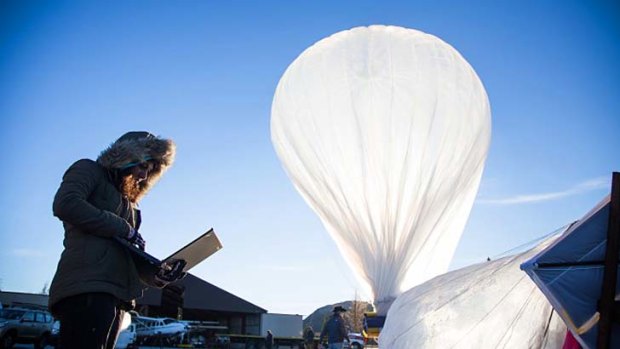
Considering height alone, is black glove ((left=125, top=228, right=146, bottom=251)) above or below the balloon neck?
below

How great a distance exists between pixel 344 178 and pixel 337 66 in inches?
93.2

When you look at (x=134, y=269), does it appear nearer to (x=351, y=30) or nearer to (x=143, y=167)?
(x=143, y=167)

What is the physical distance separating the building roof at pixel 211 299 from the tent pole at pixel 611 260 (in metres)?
43.6

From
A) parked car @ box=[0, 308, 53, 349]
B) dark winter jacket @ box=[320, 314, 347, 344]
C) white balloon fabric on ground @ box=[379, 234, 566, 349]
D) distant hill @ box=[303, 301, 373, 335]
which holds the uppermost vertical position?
distant hill @ box=[303, 301, 373, 335]

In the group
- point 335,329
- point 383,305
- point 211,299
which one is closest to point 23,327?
point 335,329

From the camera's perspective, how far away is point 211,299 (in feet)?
150

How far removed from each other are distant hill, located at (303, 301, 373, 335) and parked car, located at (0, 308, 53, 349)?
115ft

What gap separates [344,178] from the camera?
1083 centimetres

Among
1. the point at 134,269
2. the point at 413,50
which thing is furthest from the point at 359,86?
the point at 134,269

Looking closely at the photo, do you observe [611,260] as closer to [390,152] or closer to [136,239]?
[136,239]

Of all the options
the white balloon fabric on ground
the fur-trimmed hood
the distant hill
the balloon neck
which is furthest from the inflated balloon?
the distant hill

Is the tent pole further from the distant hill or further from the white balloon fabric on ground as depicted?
the distant hill

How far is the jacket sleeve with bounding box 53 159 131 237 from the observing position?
2.40 metres

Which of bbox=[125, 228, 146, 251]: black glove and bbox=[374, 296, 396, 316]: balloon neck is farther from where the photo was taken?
bbox=[374, 296, 396, 316]: balloon neck
